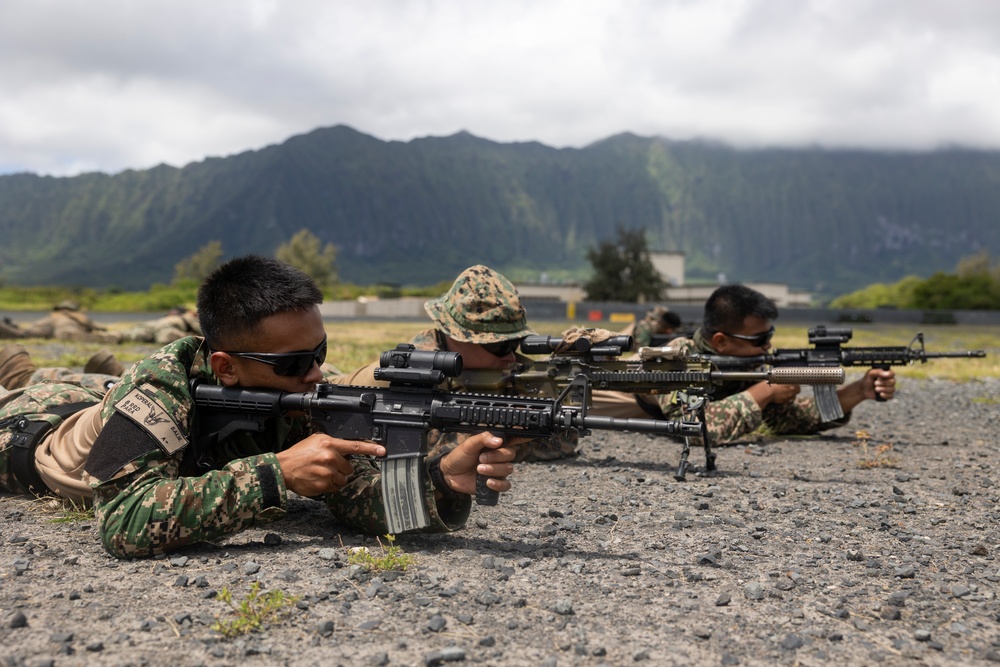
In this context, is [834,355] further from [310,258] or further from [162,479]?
[310,258]

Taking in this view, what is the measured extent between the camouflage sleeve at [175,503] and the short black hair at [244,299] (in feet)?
2.22

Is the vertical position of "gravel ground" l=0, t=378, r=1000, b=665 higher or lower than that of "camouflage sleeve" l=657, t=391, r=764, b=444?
lower

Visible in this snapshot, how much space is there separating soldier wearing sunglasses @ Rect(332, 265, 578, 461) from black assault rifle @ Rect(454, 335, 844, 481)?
4.8 inches

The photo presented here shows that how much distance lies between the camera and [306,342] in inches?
174

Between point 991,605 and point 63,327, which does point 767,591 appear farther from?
point 63,327

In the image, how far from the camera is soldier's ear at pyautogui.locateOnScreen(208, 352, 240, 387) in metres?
4.37

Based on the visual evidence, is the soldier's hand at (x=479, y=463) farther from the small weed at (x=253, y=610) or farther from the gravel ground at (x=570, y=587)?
the small weed at (x=253, y=610)

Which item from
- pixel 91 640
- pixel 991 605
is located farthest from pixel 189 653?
pixel 991 605

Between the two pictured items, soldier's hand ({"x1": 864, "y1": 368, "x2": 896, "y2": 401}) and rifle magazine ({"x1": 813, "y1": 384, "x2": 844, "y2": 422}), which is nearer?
soldier's hand ({"x1": 864, "y1": 368, "x2": 896, "y2": 401})

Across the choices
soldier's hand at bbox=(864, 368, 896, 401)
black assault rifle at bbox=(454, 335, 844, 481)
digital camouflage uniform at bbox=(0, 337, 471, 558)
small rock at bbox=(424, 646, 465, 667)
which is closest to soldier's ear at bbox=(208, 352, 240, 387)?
digital camouflage uniform at bbox=(0, 337, 471, 558)

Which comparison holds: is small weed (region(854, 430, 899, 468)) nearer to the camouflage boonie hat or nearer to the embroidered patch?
the camouflage boonie hat

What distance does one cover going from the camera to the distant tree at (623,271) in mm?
82375

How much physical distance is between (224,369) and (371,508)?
1124 millimetres

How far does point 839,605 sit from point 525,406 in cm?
172
